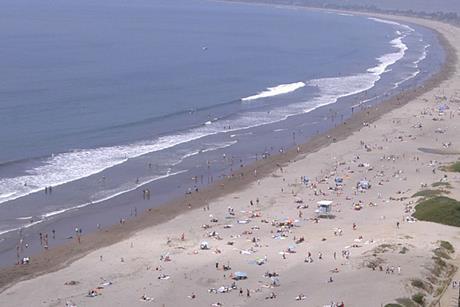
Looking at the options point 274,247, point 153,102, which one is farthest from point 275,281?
→ point 153,102

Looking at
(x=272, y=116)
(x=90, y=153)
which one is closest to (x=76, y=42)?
(x=272, y=116)

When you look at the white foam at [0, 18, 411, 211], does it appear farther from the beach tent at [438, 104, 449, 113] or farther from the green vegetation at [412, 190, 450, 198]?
the green vegetation at [412, 190, 450, 198]

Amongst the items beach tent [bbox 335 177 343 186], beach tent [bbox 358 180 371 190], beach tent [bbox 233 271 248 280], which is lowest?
beach tent [bbox 335 177 343 186]

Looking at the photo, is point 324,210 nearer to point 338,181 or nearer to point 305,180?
point 338,181

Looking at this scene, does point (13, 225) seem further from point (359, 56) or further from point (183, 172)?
point (359, 56)

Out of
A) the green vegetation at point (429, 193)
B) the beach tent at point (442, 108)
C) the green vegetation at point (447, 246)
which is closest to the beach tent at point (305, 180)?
the green vegetation at point (429, 193)

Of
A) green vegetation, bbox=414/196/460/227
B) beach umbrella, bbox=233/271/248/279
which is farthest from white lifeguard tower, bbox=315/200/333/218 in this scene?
beach umbrella, bbox=233/271/248/279

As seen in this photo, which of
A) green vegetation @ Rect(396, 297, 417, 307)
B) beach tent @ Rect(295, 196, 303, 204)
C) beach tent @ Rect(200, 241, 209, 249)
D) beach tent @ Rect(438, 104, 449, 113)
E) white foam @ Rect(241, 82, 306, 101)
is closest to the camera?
green vegetation @ Rect(396, 297, 417, 307)
